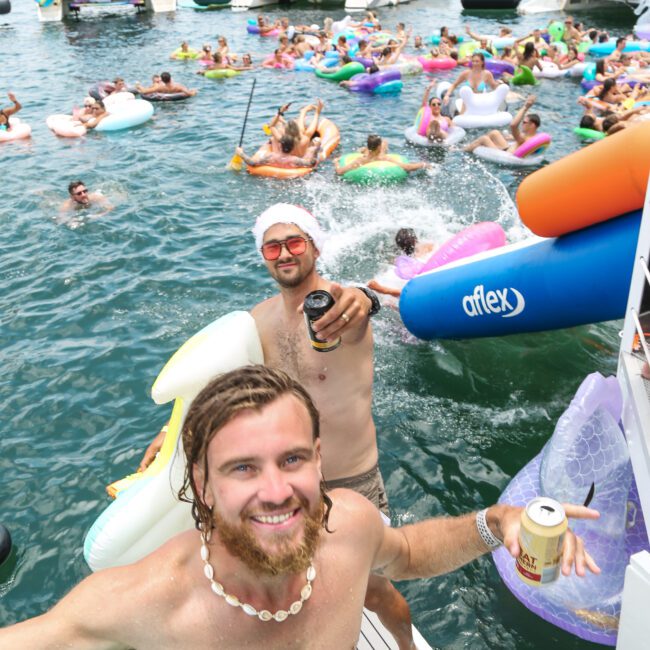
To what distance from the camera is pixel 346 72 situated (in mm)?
16016

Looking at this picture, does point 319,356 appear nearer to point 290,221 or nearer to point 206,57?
point 290,221

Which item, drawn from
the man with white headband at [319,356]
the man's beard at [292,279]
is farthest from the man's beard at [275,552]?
the man's beard at [292,279]

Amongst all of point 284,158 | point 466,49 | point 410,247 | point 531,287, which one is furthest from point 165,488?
point 466,49

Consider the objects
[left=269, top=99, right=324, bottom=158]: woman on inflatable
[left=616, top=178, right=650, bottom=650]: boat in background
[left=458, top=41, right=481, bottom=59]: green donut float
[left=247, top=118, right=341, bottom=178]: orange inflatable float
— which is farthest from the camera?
[left=458, top=41, right=481, bottom=59]: green donut float

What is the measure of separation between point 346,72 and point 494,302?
42.9 ft

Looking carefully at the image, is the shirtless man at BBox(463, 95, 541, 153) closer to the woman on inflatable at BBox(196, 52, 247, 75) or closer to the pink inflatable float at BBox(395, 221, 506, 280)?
the pink inflatable float at BBox(395, 221, 506, 280)

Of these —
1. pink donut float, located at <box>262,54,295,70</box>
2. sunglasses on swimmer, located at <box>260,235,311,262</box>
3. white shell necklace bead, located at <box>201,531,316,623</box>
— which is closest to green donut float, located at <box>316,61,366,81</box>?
pink donut float, located at <box>262,54,295,70</box>

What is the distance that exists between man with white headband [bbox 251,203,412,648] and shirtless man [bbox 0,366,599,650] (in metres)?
1.20

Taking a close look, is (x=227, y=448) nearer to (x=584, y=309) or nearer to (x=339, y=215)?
(x=584, y=309)

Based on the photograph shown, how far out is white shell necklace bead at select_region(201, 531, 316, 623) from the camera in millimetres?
1691

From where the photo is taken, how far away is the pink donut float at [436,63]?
17.0 m

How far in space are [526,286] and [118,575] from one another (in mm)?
3176

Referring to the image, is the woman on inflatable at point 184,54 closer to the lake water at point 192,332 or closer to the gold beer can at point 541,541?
the lake water at point 192,332

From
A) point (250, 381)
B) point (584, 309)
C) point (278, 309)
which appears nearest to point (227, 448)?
point (250, 381)
